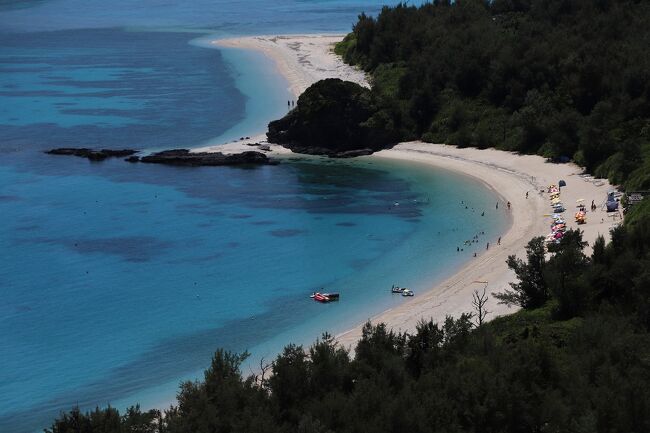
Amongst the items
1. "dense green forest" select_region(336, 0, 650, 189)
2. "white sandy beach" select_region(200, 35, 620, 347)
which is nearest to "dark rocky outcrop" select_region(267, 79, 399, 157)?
"dense green forest" select_region(336, 0, 650, 189)

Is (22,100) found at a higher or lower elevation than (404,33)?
lower

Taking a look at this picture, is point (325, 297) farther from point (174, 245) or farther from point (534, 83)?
point (534, 83)

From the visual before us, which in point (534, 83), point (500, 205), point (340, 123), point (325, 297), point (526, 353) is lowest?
point (325, 297)

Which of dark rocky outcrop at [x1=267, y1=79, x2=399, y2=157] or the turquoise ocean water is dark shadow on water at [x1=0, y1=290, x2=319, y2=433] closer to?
the turquoise ocean water

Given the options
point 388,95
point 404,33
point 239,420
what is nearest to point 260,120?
point 388,95

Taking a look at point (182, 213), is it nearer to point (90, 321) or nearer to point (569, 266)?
point (90, 321)

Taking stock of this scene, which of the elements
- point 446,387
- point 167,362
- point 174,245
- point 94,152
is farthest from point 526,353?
point 94,152
